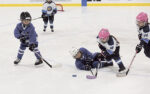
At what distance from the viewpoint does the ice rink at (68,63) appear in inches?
139

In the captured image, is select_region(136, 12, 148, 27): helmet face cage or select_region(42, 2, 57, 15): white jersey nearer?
select_region(136, 12, 148, 27): helmet face cage

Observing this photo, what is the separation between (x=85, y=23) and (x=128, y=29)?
1.35 m

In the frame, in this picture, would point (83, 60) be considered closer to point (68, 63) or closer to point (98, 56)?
point (98, 56)

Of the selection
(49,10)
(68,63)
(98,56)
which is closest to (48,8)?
(49,10)

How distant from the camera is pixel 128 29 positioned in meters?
6.80

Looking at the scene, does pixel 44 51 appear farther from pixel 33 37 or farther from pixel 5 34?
pixel 5 34

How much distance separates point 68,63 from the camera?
4.45 m

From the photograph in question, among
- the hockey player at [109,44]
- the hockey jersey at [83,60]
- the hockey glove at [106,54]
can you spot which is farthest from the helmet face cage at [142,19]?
the hockey jersey at [83,60]

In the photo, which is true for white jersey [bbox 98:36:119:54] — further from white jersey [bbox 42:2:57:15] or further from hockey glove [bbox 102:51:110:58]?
white jersey [bbox 42:2:57:15]

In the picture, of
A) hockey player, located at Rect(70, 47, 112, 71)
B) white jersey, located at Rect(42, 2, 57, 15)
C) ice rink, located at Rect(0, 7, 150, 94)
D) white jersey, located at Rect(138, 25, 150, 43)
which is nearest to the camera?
ice rink, located at Rect(0, 7, 150, 94)

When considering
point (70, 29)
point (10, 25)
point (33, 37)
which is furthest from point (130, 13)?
point (33, 37)

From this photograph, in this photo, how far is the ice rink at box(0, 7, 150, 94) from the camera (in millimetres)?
3533

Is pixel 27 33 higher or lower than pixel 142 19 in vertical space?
lower

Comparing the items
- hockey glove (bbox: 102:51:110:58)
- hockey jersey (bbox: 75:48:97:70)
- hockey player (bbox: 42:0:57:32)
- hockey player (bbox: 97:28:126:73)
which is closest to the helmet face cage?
hockey player (bbox: 97:28:126:73)
